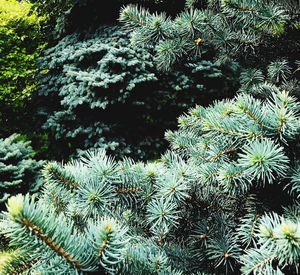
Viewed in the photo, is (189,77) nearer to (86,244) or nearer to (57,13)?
(57,13)

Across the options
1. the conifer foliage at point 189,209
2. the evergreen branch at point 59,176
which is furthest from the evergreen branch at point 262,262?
the evergreen branch at point 59,176

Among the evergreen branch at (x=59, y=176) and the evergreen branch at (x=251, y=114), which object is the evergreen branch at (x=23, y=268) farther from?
the evergreen branch at (x=251, y=114)

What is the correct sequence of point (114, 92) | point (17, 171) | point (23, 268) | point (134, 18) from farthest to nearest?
point (114, 92)
point (17, 171)
point (134, 18)
point (23, 268)

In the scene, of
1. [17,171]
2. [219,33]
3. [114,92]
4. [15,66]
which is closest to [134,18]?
[219,33]

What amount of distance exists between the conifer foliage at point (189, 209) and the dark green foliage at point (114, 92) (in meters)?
3.10

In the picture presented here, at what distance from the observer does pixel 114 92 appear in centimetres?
436

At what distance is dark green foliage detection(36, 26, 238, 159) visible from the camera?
14.1ft

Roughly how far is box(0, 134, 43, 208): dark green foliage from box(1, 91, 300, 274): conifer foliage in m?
2.55

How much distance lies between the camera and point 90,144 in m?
4.43

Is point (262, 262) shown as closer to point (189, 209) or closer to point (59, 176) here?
point (189, 209)

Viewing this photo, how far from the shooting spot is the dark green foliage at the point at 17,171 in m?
3.34

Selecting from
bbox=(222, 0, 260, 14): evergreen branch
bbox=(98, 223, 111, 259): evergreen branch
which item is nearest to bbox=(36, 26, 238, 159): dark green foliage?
bbox=(222, 0, 260, 14): evergreen branch

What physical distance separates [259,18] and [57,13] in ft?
17.7

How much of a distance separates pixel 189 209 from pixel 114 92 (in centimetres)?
341
